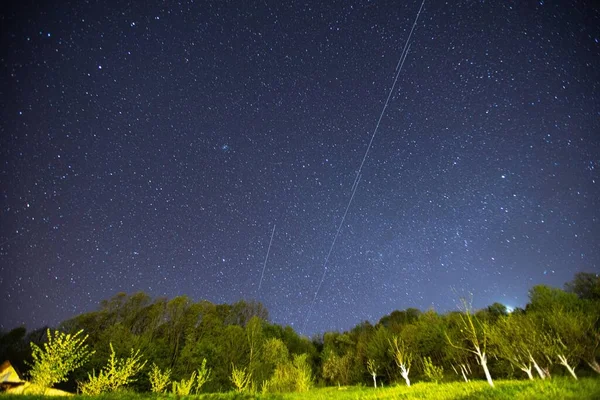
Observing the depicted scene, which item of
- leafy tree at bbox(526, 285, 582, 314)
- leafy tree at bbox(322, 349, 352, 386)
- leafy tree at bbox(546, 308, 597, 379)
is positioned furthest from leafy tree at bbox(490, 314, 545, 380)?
leafy tree at bbox(322, 349, 352, 386)

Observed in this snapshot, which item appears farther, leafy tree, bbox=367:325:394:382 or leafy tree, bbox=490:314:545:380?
leafy tree, bbox=367:325:394:382

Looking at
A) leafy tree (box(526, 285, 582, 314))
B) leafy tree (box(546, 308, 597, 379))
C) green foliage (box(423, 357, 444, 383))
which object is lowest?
green foliage (box(423, 357, 444, 383))

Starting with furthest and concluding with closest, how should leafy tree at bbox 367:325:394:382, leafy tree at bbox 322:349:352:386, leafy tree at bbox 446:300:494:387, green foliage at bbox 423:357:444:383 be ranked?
leafy tree at bbox 322:349:352:386, leafy tree at bbox 367:325:394:382, green foliage at bbox 423:357:444:383, leafy tree at bbox 446:300:494:387

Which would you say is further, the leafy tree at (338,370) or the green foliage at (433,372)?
the leafy tree at (338,370)

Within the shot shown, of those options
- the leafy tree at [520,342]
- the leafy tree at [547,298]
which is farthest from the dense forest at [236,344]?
the leafy tree at [520,342]

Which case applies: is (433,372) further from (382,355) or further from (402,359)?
(382,355)

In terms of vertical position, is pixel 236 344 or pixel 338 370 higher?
pixel 236 344

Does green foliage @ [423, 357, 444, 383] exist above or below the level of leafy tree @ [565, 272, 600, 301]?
below

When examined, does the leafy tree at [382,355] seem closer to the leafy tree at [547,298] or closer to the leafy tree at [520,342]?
the leafy tree at [547,298]

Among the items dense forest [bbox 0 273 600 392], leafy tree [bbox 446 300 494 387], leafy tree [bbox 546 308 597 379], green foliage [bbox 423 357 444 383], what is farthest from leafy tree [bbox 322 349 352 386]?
leafy tree [bbox 546 308 597 379]

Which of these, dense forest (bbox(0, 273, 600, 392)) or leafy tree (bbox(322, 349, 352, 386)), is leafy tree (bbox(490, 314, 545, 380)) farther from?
leafy tree (bbox(322, 349, 352, 386))

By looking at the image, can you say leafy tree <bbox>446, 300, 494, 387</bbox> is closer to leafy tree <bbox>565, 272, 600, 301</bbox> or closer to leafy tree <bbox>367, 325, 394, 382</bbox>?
leafy tree <bbox>367, 325, 394, 382</bbox>

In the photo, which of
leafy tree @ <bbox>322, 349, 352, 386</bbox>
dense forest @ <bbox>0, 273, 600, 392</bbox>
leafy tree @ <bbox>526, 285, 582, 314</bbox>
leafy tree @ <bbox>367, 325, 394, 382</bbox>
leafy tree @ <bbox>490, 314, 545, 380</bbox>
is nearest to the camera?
leafy tree @ <bbox>490, 314, 545, 380</bbox>

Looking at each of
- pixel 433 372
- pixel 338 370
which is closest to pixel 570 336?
pixel 433 372
